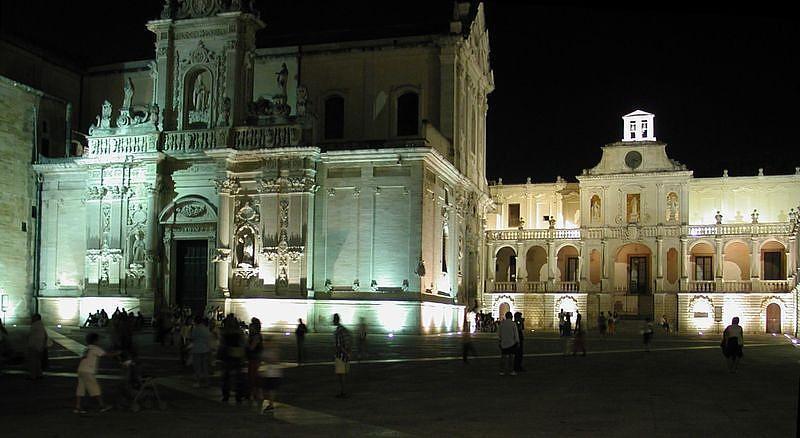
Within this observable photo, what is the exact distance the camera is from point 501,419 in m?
16.7

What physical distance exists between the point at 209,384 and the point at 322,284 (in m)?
23.9

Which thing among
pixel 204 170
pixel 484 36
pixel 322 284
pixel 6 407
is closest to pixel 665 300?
pixel 484 36

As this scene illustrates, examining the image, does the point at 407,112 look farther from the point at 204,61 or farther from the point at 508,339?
the point at 508,339

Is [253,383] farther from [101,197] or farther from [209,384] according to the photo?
[101,197]

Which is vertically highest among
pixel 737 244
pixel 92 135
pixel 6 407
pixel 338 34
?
pixel 338 34

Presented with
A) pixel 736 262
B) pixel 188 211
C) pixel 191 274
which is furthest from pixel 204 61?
pixel 736 262

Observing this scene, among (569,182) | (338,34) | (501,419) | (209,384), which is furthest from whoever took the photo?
(569,182)

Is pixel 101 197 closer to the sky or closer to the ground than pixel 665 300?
closer to the sky

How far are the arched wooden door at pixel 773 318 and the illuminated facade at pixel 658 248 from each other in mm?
70

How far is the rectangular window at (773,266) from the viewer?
222 feet

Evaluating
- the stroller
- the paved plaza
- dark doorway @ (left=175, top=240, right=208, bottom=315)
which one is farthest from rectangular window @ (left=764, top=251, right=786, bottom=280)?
the stroller

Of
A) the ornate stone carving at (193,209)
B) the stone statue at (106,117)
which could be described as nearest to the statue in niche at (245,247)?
the ornate stone carving at (193,209)

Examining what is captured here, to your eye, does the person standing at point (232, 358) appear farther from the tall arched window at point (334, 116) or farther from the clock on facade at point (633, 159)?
the clock on facade at point (633, 159)

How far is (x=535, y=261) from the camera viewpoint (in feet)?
244
